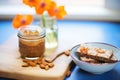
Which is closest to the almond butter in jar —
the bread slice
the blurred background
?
the bread slice

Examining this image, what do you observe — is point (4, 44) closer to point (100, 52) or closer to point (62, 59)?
point (62, 59)

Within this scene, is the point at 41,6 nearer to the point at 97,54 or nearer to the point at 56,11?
the point at 56,11

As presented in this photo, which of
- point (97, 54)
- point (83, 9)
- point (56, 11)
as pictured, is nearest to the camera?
point (97, 54)

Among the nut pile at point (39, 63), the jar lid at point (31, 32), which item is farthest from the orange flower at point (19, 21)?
the nut pile at point (39, 63)

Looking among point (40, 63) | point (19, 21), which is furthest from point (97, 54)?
point (19, 21)

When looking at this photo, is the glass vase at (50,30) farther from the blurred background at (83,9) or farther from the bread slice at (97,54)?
the blurred background at (83,9)

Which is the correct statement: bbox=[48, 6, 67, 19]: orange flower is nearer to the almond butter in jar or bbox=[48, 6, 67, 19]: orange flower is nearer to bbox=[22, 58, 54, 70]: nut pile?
the almond butter in jar

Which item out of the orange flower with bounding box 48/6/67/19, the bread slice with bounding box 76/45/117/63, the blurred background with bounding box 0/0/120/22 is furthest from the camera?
the blurred background with bounding box 0/0/120/22
